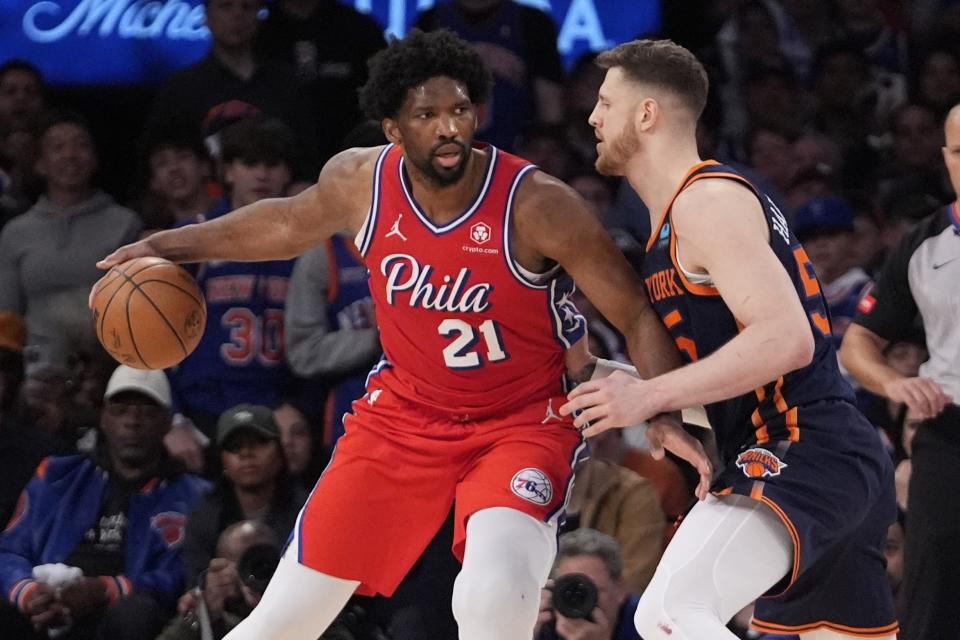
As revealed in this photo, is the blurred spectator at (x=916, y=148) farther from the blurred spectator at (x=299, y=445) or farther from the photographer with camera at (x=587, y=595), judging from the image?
the photographer with camera at (x=587, y=595)

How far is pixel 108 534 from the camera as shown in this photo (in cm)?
627

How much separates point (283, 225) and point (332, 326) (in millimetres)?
2116

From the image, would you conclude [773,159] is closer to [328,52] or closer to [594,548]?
[328,52]

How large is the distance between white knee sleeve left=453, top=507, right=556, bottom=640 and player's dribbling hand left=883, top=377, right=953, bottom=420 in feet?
4.06

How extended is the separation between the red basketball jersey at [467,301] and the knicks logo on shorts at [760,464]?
0.75 meters

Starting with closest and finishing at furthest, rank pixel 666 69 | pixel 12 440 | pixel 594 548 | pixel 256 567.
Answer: pixel 666 69 < pixel 594 548 < pixel 256 567 < pixel 12 440

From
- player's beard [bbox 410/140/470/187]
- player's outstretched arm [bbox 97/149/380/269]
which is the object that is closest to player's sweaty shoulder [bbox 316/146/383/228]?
player's outstretched arm [bbox 97/149/380/269]

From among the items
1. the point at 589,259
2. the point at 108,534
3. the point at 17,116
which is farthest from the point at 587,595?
the point at 17,116

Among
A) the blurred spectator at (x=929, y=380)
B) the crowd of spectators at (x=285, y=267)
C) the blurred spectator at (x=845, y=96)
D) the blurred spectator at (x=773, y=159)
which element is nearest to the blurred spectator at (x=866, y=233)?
the crowd of spectators at (x=285, y=267)

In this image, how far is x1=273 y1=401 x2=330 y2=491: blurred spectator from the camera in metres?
6.61

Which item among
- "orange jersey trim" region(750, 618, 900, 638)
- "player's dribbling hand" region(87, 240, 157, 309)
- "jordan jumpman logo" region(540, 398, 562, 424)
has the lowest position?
"orange jersey trim" region(750, 618, 900, 638)

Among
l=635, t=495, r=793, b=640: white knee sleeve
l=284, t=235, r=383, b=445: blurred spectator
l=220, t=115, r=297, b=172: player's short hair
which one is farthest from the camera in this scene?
l=220, t=115, r=297, b=172: player's short hair

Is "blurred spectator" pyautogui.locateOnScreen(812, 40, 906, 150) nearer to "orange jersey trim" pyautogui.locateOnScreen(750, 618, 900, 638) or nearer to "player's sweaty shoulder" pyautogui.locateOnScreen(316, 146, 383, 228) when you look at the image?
"player's sweaty shoulder" pyautogui.locateOnScreen(316, 146, 383, 228)

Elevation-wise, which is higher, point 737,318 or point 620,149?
point 620,149
